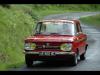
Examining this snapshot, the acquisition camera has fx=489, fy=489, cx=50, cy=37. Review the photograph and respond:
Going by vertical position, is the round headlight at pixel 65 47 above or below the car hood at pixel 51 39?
below

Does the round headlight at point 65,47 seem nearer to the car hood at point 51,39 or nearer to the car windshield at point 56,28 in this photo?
the car hood at point 51,39

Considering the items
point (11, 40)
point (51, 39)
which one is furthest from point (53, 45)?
point (11, 40)

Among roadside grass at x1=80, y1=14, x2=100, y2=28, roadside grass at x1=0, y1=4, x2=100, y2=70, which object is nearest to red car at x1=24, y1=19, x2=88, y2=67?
roadside grass at x1=0, y1=4, x2=100, y2=70

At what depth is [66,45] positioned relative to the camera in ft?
52.9

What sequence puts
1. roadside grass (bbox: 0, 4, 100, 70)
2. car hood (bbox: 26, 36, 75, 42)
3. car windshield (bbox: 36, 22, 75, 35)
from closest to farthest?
car hood (bbox: 26, 36, 75, 42) < car windshield (bbox: 36, 22, 75, 35) < roadside grass (bbox: 0, 4, 100, 70)

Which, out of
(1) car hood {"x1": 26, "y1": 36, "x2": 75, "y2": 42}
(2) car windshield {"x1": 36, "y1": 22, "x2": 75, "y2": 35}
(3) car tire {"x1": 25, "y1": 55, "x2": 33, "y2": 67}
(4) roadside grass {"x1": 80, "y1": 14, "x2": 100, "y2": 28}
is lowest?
(4) roadside grass {"x1": 80, "y1": 14, "x2": 100, "y2": 28}

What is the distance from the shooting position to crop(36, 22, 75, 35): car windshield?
17.1m

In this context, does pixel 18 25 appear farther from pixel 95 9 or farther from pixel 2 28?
pixel 95 9

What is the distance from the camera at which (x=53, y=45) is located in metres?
16.2

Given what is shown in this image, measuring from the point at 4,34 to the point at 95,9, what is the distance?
73428mm

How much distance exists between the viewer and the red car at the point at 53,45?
1602 centimetres

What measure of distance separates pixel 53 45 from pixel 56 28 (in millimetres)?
1203

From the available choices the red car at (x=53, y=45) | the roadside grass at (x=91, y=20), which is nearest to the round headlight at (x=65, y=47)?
the red car at (x=53, y=45)

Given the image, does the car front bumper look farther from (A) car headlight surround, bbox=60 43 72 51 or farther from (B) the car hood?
(B) the car hood
